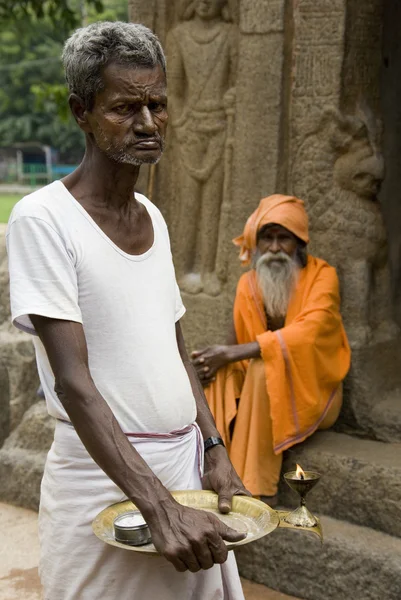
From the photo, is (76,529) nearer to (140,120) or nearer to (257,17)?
(140,120)

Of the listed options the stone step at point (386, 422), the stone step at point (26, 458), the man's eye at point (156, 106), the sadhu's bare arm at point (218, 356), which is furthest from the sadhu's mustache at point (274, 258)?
the man's eye at point (156, 106)

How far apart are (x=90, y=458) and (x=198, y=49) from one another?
11.2 feet

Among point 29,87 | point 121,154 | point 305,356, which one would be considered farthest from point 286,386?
point 29,87

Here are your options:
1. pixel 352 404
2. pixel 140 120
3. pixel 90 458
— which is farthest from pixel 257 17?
pixel 90 458

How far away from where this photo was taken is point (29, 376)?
18.4 feet

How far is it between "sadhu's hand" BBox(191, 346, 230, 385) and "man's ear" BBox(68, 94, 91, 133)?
239cm

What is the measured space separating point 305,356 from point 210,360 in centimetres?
47

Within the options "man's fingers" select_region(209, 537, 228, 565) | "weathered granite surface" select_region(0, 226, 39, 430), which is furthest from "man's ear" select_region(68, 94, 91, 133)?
"weathered granite surface" select_region(0, 226, 39, 430)

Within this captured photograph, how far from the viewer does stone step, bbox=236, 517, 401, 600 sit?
155 inches

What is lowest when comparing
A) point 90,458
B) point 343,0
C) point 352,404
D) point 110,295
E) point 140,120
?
point 352,404

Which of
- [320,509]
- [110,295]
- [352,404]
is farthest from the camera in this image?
[352,404]

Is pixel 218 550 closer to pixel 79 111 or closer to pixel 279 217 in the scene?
pixel 79 111

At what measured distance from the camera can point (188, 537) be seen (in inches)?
75.9

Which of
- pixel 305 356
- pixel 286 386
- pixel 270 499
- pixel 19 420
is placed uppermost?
pixel 305 356
